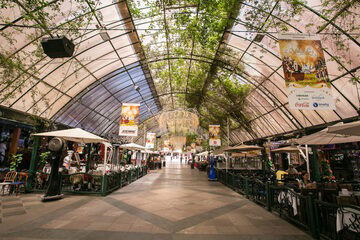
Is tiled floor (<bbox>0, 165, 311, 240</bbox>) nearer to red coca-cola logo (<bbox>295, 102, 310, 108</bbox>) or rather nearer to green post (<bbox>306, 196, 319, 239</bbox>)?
green post (<bbox>306, 196, 319, 239</bbox>)

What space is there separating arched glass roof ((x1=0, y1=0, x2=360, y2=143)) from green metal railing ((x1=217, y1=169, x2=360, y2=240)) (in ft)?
16.5

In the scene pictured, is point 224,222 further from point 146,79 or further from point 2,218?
point 146,79

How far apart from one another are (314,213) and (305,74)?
3.54 metres

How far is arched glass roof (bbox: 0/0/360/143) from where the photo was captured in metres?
6.98

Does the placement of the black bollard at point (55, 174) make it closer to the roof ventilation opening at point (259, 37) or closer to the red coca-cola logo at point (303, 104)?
the red coca-cola logo at point (303, 104)

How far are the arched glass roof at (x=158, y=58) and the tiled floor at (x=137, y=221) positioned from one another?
496cm

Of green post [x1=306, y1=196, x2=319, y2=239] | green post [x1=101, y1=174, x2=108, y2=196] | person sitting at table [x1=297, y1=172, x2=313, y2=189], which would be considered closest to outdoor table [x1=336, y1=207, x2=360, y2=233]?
green post [x1=306, y1=196, x2=319, y2=239]

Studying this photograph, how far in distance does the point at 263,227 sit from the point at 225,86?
1273 cm

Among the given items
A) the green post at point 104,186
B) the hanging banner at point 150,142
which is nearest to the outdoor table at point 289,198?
the green post at point 104,186

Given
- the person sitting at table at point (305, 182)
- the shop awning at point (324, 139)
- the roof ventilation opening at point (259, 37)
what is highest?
the roof ventilation opening at point (259, 37)

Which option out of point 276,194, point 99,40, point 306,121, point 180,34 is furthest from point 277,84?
point 99,40

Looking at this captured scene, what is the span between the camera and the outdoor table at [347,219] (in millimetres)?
3112

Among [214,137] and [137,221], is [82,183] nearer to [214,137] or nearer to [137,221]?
[137,221]

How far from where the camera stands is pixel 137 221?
4.70 meters
